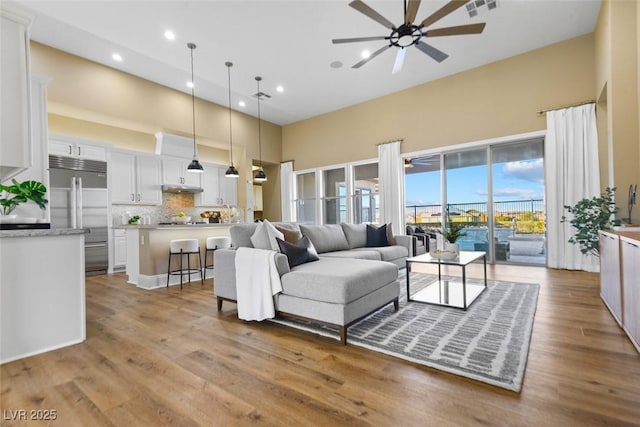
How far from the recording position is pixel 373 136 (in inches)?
285

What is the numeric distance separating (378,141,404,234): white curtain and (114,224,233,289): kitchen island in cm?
408

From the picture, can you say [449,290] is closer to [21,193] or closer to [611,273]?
[611,273]

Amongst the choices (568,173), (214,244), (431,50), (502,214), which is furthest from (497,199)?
(214,244)

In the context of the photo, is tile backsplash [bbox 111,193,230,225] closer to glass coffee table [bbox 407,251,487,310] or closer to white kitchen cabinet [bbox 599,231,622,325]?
glass coffee table [bbox 407,251,487,310]

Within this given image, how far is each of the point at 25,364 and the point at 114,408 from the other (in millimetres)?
1095

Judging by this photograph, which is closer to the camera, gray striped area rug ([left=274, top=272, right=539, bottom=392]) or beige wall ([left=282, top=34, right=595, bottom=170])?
gray striped area rug ([left=274, top=272, right=539, bottom=392])

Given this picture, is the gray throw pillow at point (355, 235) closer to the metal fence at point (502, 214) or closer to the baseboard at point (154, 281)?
the metal fence at point (502, 214)

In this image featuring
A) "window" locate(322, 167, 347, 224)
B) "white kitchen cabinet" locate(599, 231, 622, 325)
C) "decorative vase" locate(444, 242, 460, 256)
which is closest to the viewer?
"white kitchen cabinet" locate(599, 231, 622, 325)

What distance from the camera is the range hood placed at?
6.88 metres

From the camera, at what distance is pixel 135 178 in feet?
21.0

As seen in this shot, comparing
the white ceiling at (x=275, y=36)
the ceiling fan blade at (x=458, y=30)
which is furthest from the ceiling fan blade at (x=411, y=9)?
the white ceiling at (x=275, y=36)

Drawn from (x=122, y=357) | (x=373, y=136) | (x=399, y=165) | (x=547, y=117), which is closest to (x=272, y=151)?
(x=373, y=136)

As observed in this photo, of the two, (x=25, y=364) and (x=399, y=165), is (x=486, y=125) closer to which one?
(x=399, y=165)

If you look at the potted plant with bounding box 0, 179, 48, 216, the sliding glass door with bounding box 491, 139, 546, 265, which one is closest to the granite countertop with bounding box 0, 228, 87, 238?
the potted plant with bounding box 0, 179, 48, 216
